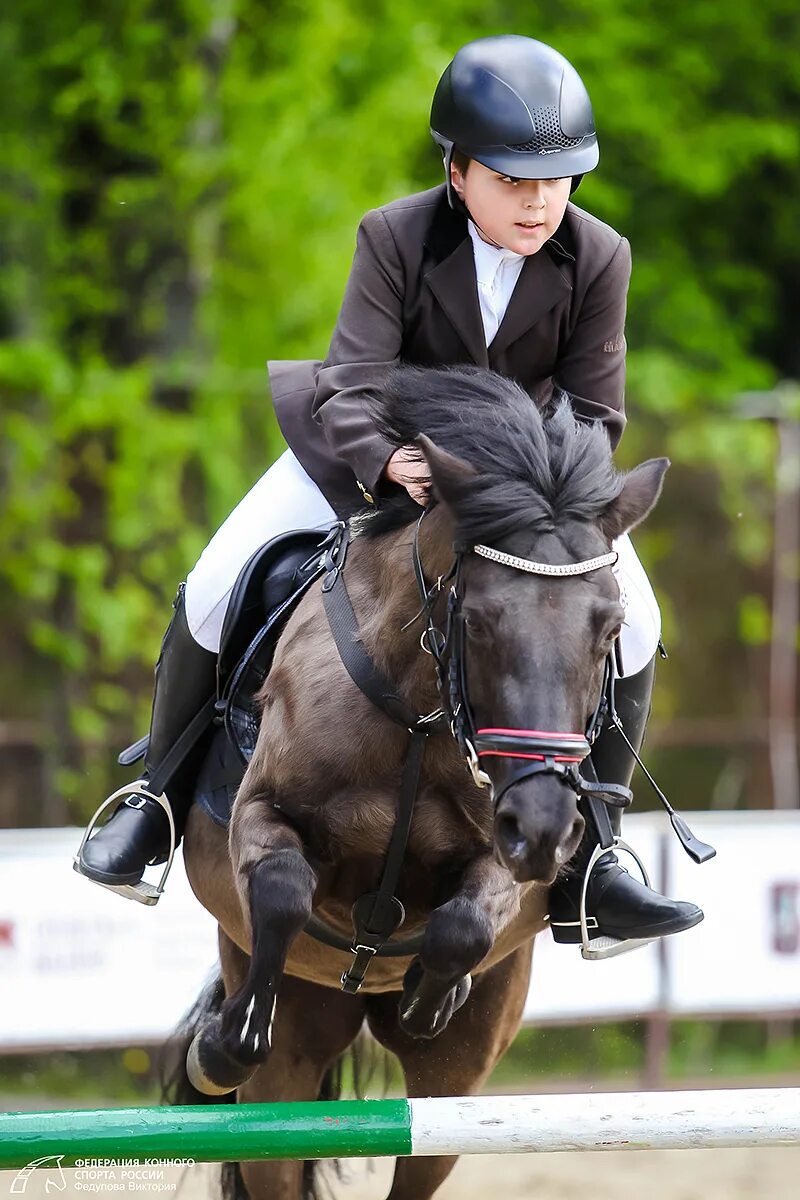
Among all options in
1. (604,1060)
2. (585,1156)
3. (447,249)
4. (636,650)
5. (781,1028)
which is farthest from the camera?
(781,1028)

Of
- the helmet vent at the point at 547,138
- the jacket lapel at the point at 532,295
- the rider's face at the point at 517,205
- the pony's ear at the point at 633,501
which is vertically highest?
the helmet vent at the point at 547,138

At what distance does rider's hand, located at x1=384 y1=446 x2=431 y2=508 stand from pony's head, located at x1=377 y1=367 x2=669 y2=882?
0.04 m

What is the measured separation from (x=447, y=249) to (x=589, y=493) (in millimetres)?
891

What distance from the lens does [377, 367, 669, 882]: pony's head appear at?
2668 mm

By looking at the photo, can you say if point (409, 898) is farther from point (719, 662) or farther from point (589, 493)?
point (719, 662)

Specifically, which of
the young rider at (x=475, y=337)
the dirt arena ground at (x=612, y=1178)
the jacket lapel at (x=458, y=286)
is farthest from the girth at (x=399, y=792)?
the dirt arena ground at (x=612, y=1178)

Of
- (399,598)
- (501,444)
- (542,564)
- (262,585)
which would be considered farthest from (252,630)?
(542,564)

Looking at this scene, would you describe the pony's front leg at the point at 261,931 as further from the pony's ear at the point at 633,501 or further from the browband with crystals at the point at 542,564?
the pony's ear at the point at 633,501

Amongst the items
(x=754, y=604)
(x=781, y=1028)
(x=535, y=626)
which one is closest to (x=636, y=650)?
(x=535, y=626)

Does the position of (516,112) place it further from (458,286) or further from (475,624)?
(475,624)

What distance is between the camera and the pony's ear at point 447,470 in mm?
2891

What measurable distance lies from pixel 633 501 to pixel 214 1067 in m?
1.43

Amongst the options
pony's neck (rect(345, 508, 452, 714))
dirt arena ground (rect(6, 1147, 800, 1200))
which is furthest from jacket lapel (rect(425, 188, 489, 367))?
dirt arena ground (rect(6, 1147, 800, 1200))

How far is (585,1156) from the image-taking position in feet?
23.8
